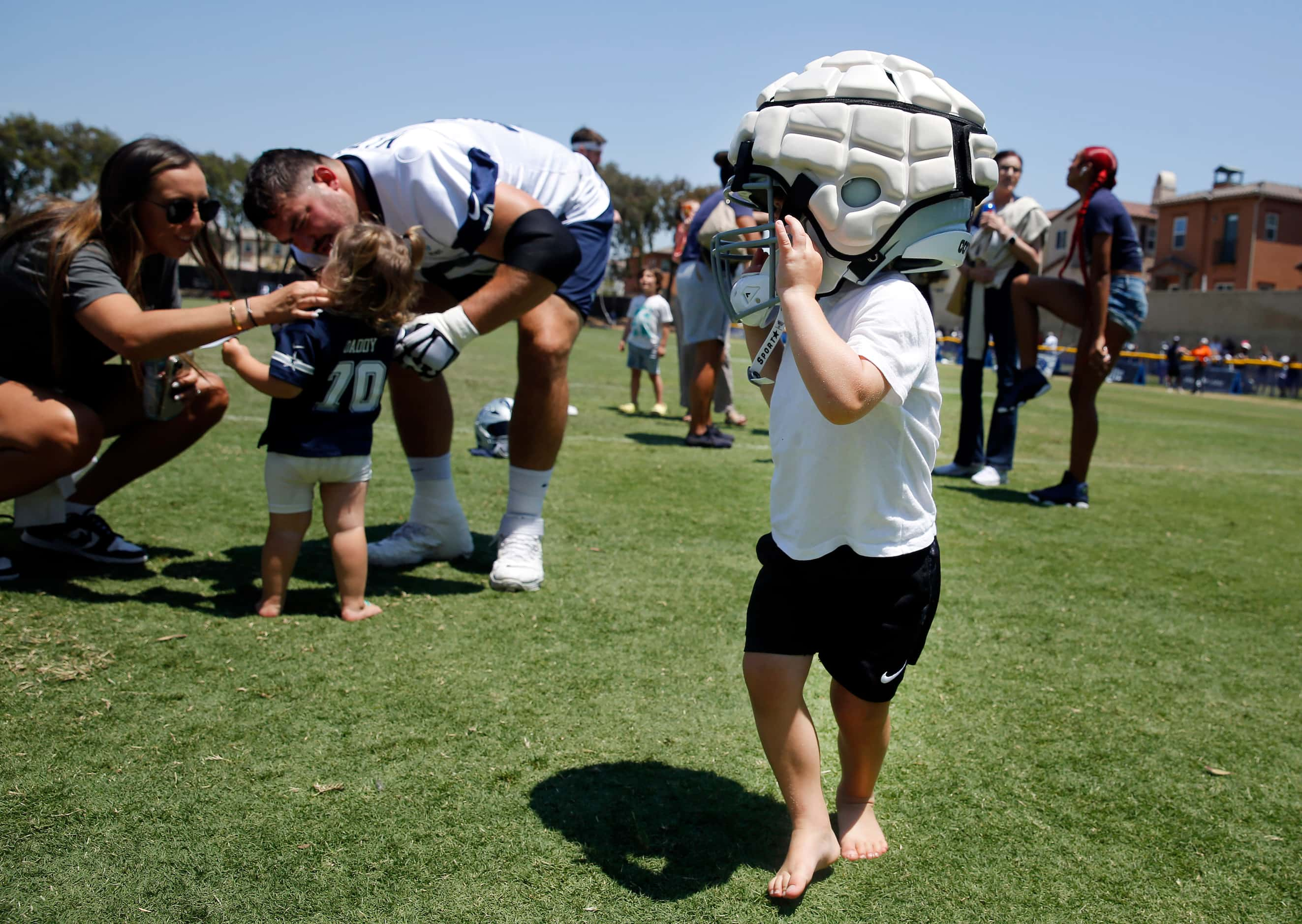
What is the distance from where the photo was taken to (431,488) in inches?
159

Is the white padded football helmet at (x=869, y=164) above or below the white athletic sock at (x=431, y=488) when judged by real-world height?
above

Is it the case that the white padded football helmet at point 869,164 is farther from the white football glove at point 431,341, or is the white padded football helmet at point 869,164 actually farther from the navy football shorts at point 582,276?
the navy football shorts at point 582,276

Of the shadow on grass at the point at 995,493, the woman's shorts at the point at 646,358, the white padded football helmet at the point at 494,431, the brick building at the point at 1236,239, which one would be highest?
the brick building at the point at 1236,239

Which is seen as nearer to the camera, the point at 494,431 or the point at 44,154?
the point at 494,431

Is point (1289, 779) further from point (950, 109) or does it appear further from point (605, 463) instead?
point (605, 463)

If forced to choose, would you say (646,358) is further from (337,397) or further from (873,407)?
(873,407)

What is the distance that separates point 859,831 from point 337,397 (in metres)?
2.14

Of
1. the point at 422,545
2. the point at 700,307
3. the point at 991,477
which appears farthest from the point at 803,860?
the point at 700,307

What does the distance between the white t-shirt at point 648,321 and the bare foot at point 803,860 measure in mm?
8154

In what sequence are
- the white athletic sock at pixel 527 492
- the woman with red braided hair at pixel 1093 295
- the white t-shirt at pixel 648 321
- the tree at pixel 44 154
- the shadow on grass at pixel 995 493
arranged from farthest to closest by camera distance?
the tree at pixel 44 154 → the white t-shirt at pixel 648 321 → the shadow on grass at pixel 995 493 → the woman with red braided hair at pixel 1093 295 → the white athletic sock at pixel 527 492

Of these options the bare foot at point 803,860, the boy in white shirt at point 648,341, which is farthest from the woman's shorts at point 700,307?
the bare foot at point 803,860

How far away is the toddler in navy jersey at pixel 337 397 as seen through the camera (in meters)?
3.14

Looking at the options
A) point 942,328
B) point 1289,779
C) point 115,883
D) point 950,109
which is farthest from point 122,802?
point 942,328

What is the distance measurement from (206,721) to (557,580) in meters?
1.59
